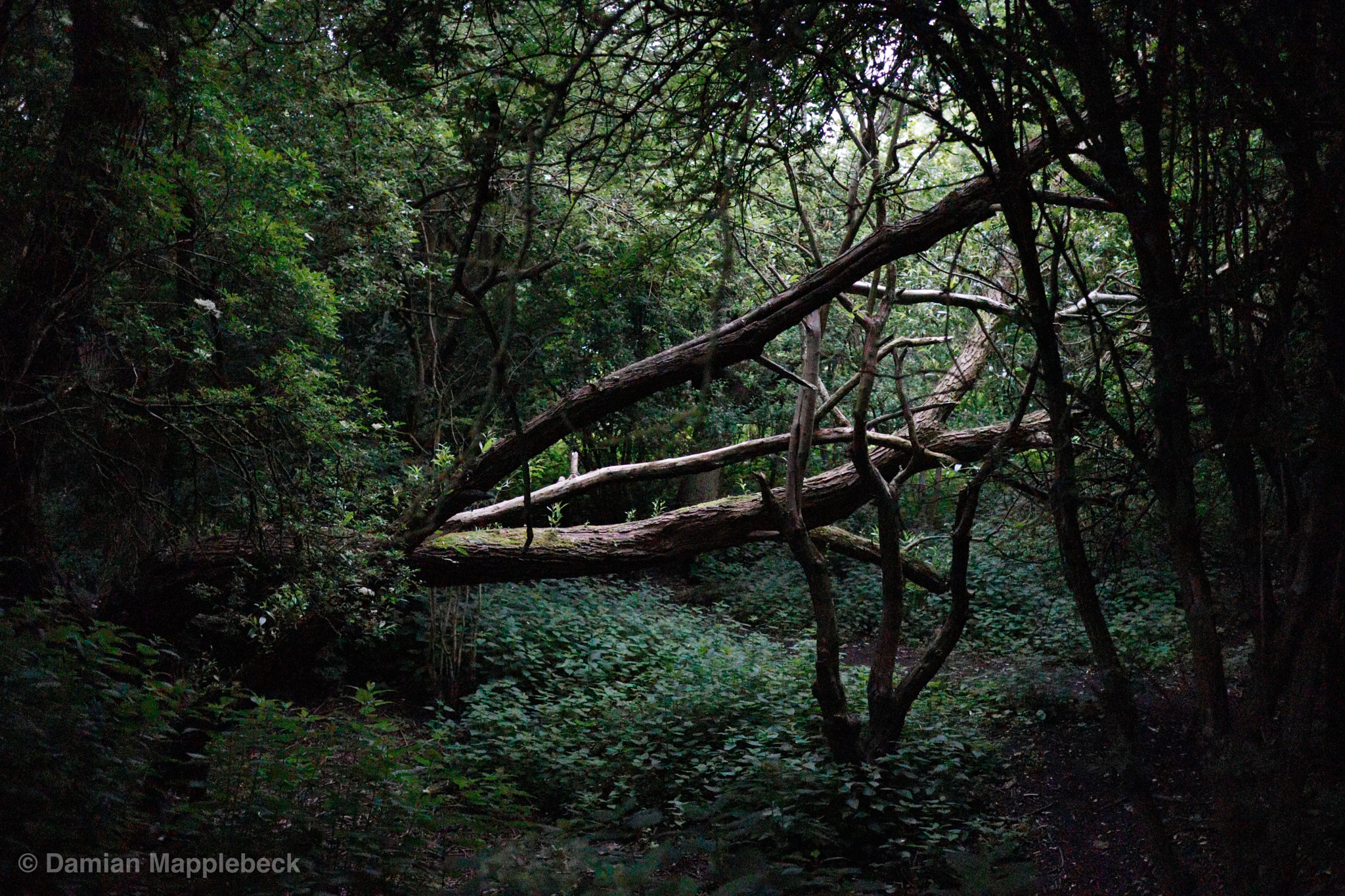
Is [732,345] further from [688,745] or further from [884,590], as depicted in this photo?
[688,745]

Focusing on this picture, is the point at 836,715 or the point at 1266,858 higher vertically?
the point at 1266,858

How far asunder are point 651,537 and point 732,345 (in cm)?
255

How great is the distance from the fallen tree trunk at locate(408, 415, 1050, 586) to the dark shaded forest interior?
1.8 inches

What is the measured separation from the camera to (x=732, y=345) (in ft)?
16.2

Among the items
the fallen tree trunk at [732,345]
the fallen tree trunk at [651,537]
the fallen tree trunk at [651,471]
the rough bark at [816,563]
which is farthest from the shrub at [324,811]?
the fallen tree trunk at [651,471]

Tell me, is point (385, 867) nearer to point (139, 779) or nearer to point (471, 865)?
point (471, 865)

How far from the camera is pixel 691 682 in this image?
737cm

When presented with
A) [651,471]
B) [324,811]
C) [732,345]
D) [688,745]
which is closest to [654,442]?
[651,471]

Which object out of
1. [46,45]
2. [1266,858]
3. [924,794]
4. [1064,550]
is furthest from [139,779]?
[924,794]

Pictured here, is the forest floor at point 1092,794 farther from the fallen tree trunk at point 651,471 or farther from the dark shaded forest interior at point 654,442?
the fallen tree trunk at point 651,471

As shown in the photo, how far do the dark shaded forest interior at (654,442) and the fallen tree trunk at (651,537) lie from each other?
0.05 m

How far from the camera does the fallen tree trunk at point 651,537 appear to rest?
664 cm

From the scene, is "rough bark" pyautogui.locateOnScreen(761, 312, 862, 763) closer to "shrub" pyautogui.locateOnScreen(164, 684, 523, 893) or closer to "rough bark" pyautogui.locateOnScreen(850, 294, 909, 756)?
"rough bark" pyautogui.locateOnScreen(850, 294, 909, 756)

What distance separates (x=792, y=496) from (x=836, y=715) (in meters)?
1.34
